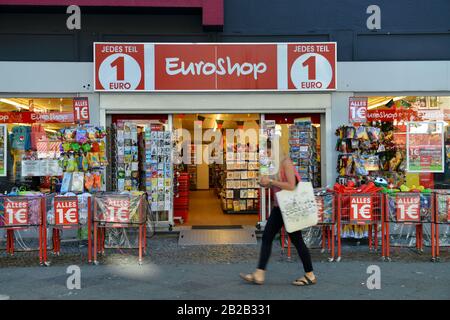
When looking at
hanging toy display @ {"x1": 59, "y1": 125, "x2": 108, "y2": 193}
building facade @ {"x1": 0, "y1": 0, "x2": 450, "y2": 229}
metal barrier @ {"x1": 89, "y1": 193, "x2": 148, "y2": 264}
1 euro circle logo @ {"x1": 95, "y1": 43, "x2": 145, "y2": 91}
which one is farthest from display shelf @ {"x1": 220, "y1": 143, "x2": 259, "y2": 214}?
metal barrier @ {"x1": 89, "y1": 193, "x2": 148, "y2": 264}

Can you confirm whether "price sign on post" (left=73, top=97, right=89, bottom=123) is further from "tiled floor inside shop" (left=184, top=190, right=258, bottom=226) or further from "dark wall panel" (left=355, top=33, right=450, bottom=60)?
"dark wall panel" (left=355, top=33, right=450, bottom=60)

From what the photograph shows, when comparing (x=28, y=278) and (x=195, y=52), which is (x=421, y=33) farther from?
(x=28, y=278)

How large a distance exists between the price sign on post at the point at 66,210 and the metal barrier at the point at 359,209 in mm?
3965

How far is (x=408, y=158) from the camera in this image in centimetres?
1107

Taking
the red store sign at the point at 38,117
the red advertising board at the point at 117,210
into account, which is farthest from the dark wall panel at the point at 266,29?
the red advertising board at the point at 117,210

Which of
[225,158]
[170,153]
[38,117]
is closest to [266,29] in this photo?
[170,153]

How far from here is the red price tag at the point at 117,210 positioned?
26.4 feet

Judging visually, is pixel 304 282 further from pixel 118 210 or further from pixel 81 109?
pixel 81 109

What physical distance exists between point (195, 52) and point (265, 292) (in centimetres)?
554

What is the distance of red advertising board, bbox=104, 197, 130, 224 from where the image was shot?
8.05m

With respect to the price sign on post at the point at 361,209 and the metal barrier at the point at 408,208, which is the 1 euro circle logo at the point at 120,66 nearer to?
the price sign on post at the point at 361,209

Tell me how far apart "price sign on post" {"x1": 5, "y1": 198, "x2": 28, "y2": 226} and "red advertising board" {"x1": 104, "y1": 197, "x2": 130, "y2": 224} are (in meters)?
1.20

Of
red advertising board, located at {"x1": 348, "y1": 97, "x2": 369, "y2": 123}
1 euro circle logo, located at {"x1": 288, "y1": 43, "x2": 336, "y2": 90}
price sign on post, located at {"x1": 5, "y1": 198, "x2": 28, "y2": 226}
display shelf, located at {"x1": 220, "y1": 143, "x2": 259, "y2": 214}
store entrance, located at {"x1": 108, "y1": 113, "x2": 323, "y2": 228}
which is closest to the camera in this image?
price sign on post, located at {"x1": 5, "y1": 198, "x2": 28, "y2": 226}

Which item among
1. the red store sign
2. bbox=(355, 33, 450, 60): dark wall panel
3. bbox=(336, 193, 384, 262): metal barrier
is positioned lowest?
bbox=(336, 193, 384, 262): metal barrier
